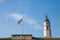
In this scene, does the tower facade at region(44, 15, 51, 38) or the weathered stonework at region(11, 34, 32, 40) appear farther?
the tower facade at region(44, 15, 51, 38)

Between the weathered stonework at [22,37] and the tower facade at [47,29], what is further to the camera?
the tower facade at [47,29]

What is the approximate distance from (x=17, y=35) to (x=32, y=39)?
4.77 metres

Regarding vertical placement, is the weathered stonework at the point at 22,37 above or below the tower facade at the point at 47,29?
below

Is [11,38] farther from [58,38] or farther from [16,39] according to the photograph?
[58,38]

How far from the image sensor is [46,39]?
250ft

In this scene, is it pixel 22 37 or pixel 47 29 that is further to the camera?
pixel 47 29

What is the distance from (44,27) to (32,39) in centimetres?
4252

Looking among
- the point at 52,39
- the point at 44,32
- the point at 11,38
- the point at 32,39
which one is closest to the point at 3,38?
the point at 11,38

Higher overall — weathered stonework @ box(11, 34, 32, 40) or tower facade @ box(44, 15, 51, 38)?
tower facade @ box(44, 15, 51, 38)

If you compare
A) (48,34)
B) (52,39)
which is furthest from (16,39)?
(48,34)

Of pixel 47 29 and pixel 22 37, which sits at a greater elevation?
pixel 47 29

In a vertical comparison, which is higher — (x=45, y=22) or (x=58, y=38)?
(x=45, y=22)

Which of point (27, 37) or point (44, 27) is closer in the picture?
point (27, 37)

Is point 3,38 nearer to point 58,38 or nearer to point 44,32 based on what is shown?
point 58,38
